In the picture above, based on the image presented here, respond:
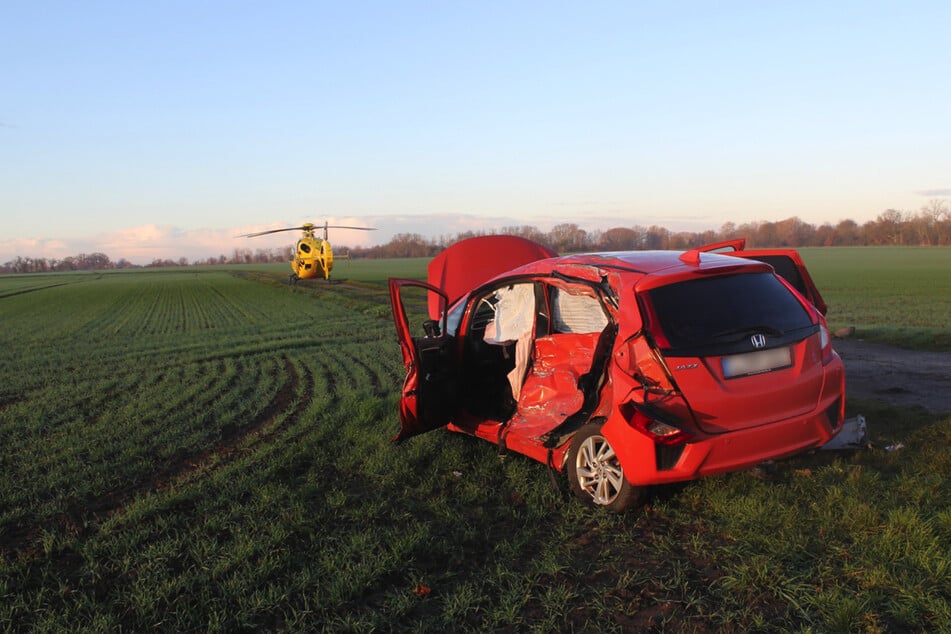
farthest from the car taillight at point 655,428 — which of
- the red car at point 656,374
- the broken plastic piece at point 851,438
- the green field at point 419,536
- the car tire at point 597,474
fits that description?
the broken plastic piece at point 851,438

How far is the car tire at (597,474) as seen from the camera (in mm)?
4195

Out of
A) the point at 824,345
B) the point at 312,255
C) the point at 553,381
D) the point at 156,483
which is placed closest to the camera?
the point at 824,345

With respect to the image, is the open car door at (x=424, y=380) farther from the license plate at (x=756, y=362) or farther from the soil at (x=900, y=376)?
the soil at (x=900, y=376)

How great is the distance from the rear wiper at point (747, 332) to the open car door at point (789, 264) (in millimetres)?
1331

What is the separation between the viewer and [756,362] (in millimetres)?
4035

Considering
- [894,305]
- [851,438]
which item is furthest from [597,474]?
A: [894,305]

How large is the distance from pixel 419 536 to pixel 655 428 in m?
1.55

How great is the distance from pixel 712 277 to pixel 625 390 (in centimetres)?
99

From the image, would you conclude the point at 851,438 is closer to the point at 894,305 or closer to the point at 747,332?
the point at 747,332

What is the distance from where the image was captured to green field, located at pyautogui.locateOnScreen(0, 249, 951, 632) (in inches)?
124

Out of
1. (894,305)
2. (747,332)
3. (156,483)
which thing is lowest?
(894,305)

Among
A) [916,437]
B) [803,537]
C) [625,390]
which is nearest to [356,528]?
[625,390]

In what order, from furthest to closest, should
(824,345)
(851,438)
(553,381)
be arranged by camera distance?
1. (553,381)
2. (851,438)
3. (824,345)

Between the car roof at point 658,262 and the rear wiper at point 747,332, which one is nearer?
the rear wiper at point 747,332
